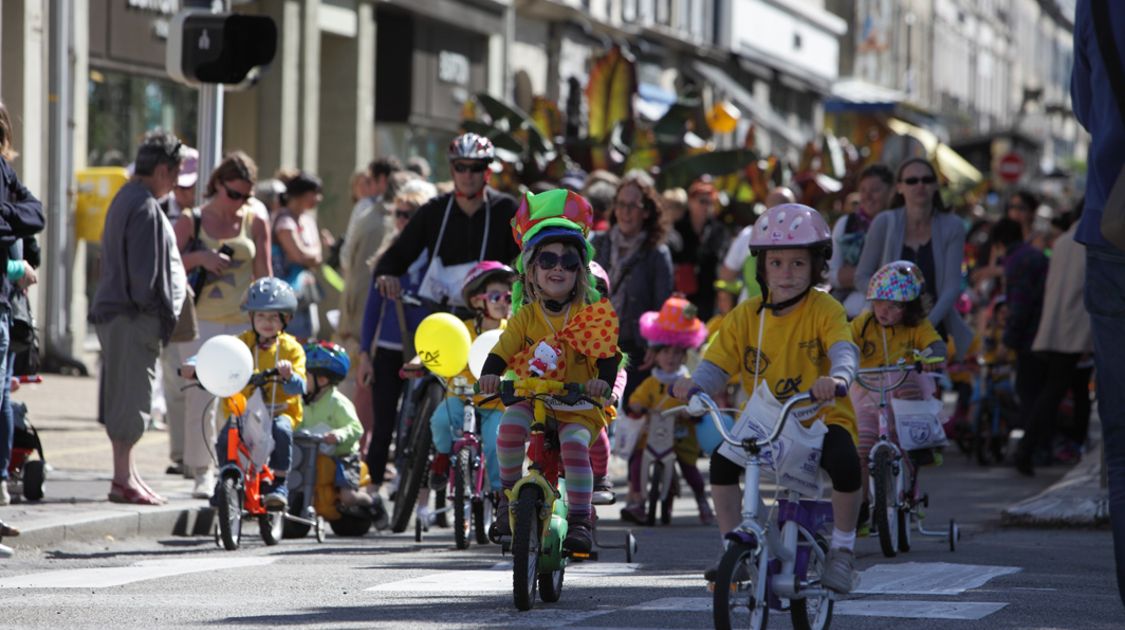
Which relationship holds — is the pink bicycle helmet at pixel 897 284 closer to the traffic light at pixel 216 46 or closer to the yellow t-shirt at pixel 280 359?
the yellow t-shirt at pixel 280 359

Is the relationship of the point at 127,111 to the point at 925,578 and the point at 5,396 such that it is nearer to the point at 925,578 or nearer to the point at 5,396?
the point at 5,396

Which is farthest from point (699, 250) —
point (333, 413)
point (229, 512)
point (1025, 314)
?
point (229, 512)

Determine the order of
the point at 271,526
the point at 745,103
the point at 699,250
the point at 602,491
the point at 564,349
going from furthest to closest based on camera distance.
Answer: the point at 745,103
the point at 699,250
the point at 271,526
the point at 602,491
the point at 564,349

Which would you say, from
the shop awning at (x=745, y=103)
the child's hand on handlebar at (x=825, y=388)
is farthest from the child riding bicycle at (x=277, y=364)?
the shop awning at (x=745, y=103)

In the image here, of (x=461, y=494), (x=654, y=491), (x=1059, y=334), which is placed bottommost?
(x=654, y=491)

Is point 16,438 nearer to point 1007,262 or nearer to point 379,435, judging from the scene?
point 379,435

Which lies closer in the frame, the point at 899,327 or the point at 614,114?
the point at 899,327

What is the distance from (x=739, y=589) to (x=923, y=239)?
561cm

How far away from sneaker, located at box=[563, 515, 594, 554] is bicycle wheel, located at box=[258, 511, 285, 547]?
2858 millimetres

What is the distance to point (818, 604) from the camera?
24.3ft

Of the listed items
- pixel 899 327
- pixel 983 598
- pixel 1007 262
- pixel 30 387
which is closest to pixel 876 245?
pixel 899 327

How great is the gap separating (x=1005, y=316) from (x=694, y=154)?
481cm

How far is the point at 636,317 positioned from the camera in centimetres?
1362

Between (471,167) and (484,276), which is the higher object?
(471,167)
